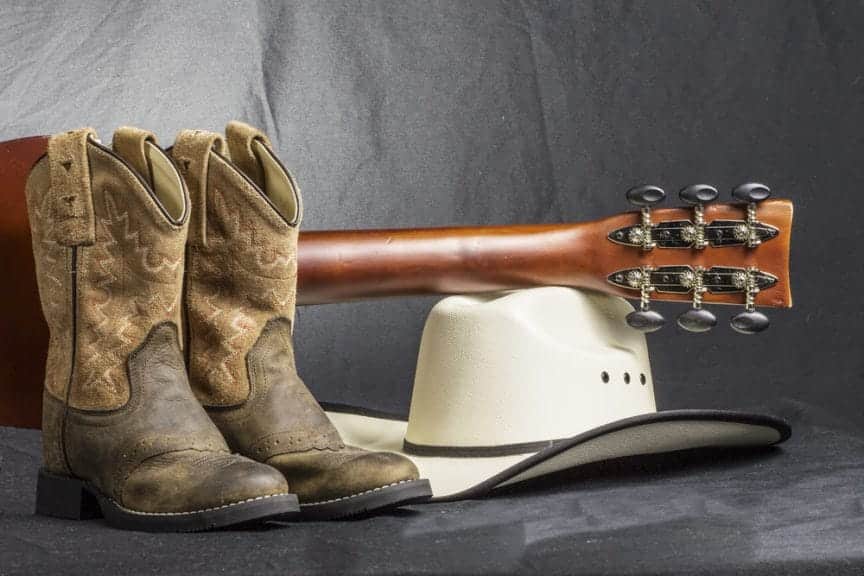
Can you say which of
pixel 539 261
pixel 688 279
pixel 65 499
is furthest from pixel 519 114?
pixel 65 499

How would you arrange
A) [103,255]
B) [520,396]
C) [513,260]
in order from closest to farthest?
[103,255]
[520,396]
[513,260]

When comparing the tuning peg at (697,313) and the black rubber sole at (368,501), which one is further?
the tuning peg at (697,313)

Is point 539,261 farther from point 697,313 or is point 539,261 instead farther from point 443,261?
point 697,313

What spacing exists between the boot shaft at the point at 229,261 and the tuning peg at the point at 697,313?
0.71 metres

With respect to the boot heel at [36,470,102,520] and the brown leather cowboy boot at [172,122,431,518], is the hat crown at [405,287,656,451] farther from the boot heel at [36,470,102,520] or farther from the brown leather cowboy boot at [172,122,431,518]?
the boot heel at [36,470,102,520]

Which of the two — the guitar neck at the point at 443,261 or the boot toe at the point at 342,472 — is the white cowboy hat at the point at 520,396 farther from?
the boot toe at the point at 342,472

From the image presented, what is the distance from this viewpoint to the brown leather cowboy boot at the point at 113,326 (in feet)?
5.52

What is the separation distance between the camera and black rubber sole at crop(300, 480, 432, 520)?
1.69m

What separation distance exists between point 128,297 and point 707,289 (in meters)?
0.97

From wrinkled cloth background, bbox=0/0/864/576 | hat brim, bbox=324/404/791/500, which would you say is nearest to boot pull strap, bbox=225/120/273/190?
hat brim, bbox=324/404/791/500

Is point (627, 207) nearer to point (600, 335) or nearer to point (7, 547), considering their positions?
point (600, 335)

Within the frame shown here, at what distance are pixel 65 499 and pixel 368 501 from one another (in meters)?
0.39

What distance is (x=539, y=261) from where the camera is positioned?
2.31m

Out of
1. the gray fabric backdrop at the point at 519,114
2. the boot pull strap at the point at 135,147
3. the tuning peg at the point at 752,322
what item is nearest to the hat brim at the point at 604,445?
the tuning peg at the point at 752,322
